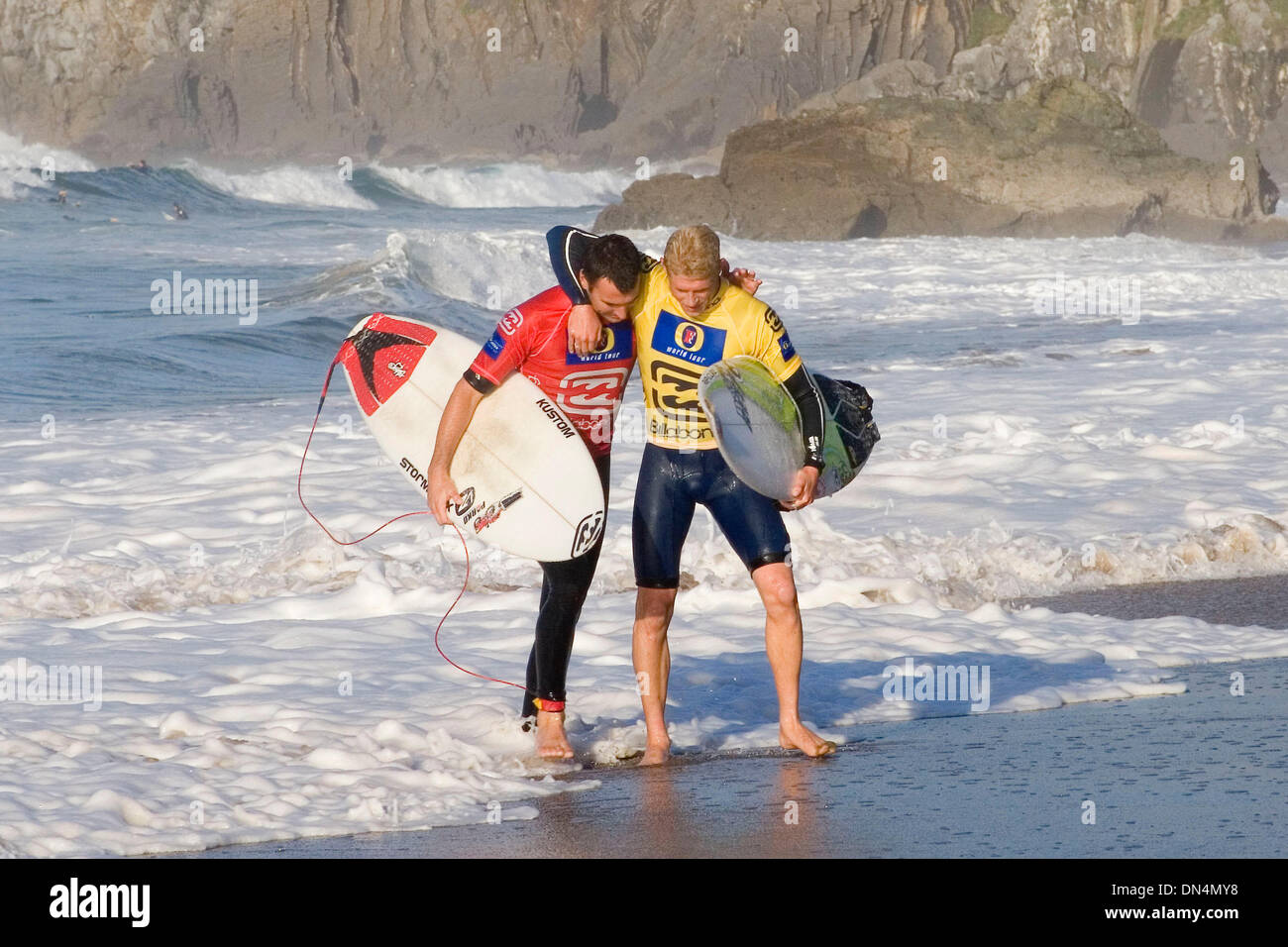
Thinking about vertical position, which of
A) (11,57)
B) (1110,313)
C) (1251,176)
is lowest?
(1110,313)

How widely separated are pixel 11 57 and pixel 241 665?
373 ft

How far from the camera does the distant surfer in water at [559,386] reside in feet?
15.1

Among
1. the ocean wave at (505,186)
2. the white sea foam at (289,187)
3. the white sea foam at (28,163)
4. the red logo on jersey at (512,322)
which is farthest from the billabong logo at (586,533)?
the ocean wave at (505,186)

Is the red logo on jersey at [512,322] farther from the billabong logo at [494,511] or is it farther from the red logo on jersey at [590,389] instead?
the billabong logo at [494,511]

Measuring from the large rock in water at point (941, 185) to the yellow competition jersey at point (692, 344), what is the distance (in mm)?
32937

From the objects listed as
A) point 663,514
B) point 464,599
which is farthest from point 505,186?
point 663,514

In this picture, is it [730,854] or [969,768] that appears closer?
[730,854]

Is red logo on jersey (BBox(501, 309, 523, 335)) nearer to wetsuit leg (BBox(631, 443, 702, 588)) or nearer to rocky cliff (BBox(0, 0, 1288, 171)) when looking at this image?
wetsuit leg (BBox(631, 443, 702, 588))

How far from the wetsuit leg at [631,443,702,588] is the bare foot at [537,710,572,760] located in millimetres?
528

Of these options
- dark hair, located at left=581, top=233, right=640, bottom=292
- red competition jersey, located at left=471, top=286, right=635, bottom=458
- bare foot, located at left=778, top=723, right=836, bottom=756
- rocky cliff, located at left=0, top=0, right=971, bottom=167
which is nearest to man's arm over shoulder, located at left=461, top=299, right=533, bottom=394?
red competition jersey, located at left=471, top=286, right=635, bottom=458

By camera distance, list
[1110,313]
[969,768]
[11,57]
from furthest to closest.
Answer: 1. [11,57]
2. [1110,313]
3. [969,768]
